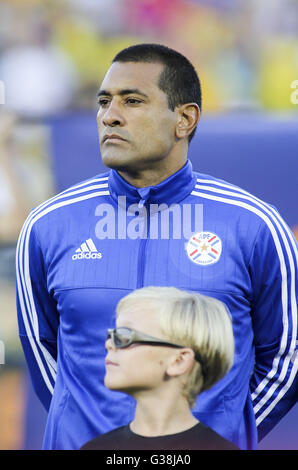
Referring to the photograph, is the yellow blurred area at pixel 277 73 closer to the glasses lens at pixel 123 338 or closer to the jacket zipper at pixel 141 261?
the jacket zipper at pixel 141 261

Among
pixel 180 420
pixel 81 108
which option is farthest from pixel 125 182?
pixel 81 108

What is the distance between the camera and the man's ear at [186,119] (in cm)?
154

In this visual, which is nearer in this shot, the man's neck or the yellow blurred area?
the man's neck

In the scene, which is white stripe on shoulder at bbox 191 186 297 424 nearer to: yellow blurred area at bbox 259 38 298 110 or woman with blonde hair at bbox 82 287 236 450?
woman with blonde hair at bbox 82 287 236 450

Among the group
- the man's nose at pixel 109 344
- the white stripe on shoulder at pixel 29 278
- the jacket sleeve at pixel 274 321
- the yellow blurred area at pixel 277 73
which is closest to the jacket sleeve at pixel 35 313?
the white stripe on shoulder at pixel 29 278

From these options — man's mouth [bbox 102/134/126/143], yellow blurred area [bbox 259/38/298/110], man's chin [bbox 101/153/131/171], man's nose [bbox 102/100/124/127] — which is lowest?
man's chin [bbox 101/153/131/171]

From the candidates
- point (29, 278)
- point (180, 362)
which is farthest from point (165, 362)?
point (29, 278)

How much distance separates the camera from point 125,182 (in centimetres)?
150

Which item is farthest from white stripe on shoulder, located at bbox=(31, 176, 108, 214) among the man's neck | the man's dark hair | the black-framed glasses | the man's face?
the man's neck

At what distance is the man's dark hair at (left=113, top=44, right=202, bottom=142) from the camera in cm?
151

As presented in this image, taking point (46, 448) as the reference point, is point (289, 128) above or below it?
above

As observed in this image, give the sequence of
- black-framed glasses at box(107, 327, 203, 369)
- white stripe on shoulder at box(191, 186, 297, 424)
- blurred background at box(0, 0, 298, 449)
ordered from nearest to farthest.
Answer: black-framed glasses at box(107, 327, 203, 369), white stripe on shoulder at box(191, 186, 297, 424), blurred background at box(0, 0, 298, 449)

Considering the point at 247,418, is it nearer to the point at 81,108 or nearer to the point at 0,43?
the point at 81,108

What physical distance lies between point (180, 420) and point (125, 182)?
47 cm
